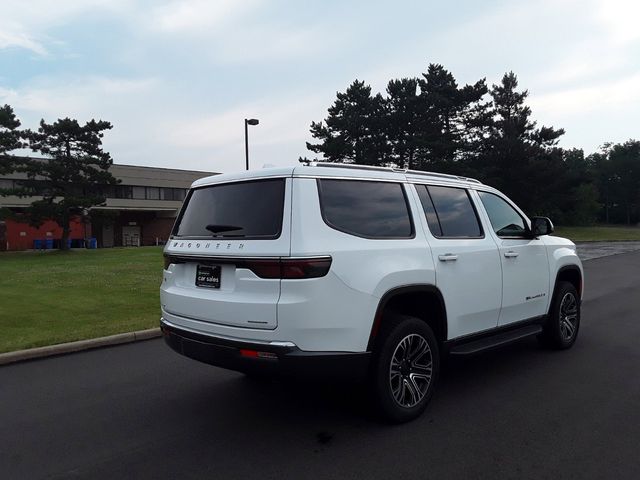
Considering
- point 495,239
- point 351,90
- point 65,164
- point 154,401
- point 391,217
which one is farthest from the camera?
point 351,90

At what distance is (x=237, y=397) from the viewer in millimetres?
4711

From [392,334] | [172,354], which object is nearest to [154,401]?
[172,354]

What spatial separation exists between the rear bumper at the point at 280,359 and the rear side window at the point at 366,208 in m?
0.92

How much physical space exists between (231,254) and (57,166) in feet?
107

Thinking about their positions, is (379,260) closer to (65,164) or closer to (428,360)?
(428,360)

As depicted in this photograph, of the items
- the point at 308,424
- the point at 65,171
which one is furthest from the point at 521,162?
the point at 308,424

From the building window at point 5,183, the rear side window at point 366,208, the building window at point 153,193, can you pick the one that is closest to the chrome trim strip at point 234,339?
the rear side window at point 366,208

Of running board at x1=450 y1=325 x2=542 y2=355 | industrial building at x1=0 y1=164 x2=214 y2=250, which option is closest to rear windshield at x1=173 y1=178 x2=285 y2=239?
running board at x1=450 y1=325 x2=542 y2=355

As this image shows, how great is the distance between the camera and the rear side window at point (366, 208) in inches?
149

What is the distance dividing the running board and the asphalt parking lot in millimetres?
433

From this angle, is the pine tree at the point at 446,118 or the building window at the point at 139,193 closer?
the pine tree at the point at 446,118

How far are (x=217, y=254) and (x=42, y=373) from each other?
3.24 m

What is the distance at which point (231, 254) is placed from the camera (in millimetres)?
3719

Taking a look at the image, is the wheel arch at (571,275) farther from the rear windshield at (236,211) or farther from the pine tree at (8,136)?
the pine tree at (8,136)
